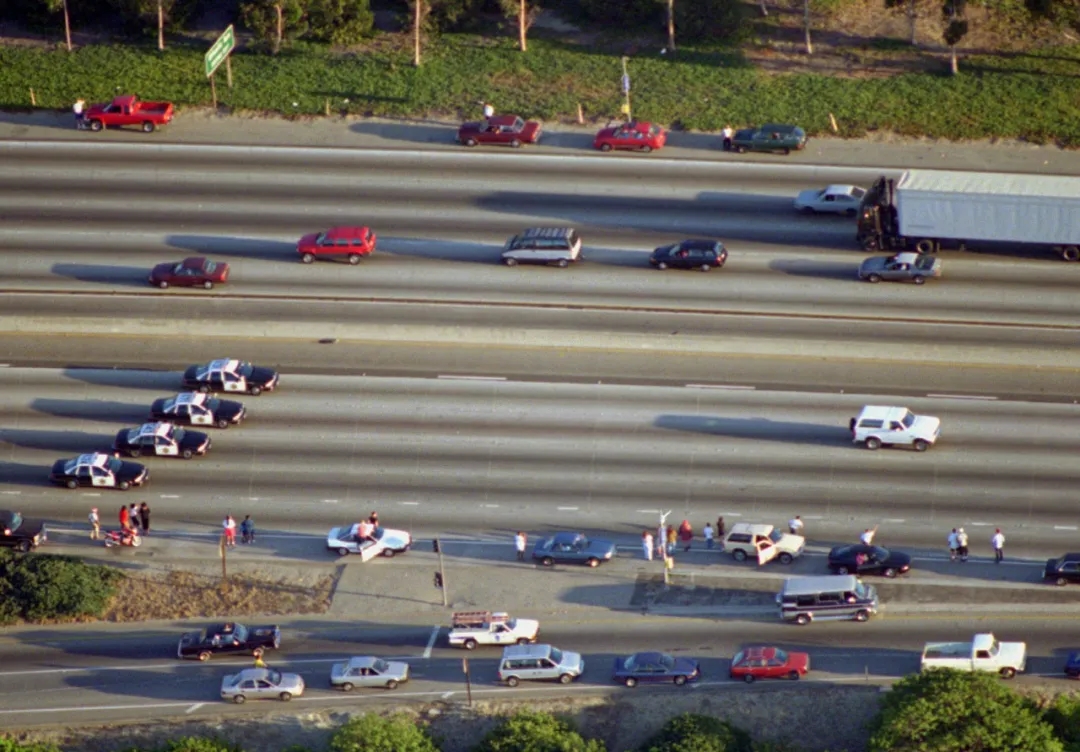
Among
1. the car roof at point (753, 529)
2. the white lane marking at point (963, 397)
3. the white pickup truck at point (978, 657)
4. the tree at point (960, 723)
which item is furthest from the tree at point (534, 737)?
the white lane marking at point (963, 397)

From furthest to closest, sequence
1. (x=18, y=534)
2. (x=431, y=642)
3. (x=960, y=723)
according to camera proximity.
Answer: (x=18, y=534), (x=431, y=642), (x=960, y=723)

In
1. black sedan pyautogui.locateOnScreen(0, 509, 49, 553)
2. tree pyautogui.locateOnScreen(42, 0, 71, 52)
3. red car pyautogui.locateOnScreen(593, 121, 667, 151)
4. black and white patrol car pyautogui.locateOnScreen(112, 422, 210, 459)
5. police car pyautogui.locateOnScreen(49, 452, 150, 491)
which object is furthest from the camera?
tree pyautogui.locateOnScreen(42, 0, 71, 52)

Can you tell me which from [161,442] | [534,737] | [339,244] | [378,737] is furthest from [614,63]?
[378,737]

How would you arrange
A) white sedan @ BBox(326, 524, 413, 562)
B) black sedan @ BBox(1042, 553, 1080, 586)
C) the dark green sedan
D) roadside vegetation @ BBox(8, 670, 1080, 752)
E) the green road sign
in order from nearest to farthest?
roadside vegetation @ BBox(8, 670, 1080, 752), black sedan @ BBox(1042, 553, 1080, 586), white sedan @ BBox(326, 524, 413, 562), the dark green sedan, the green road sign

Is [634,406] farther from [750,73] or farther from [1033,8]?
[1033,8]

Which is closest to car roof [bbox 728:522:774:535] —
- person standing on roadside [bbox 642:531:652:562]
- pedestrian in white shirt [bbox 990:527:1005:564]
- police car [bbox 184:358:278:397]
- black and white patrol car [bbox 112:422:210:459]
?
person standing on roadside [bbox 642:531:652:562]

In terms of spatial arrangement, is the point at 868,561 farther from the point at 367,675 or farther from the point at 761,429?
the point at 367,675

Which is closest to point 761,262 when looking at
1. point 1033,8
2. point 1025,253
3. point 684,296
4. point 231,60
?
point 684,296

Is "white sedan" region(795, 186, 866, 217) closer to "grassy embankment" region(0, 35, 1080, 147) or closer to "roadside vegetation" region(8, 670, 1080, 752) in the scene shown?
"grassy embankment" region(0, 35, 1080, 147)
